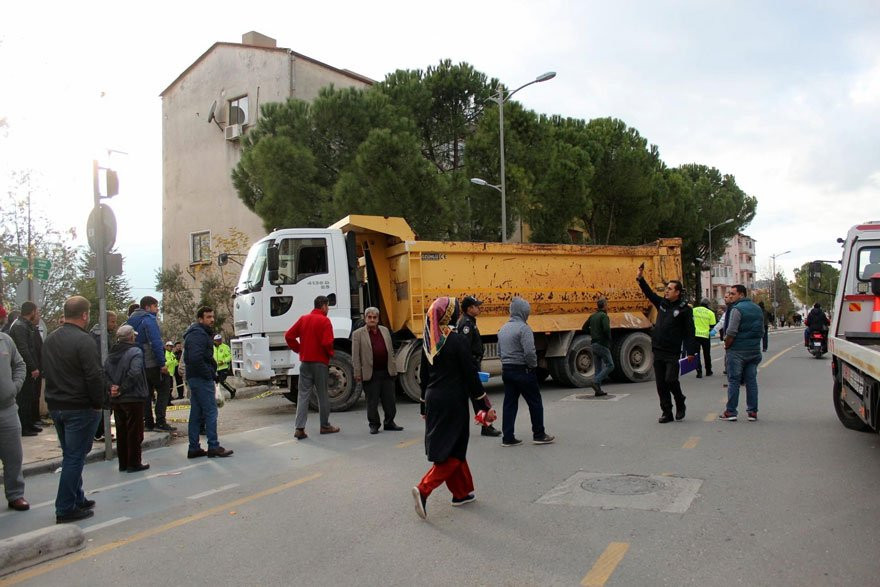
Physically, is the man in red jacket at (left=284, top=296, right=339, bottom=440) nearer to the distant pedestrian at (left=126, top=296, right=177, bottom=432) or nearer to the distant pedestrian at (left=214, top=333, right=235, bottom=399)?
the distant pedestrian at (left=126, top=296, right=177, bottom=432)

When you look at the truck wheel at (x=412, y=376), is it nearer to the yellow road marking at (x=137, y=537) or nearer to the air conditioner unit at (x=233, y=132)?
the yellow road marking at (x=137, y=537)

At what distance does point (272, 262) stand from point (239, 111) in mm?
21301

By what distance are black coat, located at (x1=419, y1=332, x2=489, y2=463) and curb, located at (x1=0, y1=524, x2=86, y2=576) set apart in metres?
2.62

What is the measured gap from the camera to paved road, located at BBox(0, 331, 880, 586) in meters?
4.04

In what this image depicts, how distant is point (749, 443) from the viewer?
734 centimetres

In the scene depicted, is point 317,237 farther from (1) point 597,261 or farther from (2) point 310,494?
(2) point 310,494

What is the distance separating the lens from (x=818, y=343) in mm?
20141

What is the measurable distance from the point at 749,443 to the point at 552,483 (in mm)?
2735

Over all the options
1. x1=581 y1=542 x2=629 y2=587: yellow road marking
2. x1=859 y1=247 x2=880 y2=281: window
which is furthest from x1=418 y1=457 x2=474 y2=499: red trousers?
x1=859 y1=247 x2=880 y2=281: window

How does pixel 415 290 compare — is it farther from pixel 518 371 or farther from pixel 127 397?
pixel 127 397

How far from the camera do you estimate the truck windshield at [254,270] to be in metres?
11.6

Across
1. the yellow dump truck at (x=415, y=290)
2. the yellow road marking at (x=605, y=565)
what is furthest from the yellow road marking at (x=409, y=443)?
the yellow road marking at (x=605, y=565)

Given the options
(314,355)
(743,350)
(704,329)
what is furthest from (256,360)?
(704,329)

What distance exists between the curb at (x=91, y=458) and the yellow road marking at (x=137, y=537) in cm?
212
